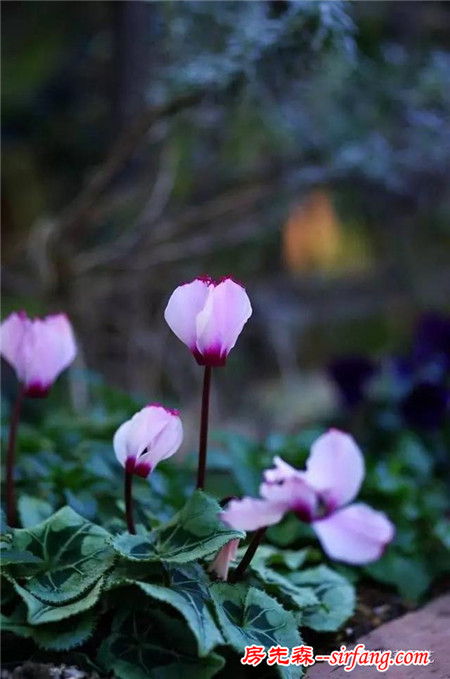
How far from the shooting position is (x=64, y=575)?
0.76 metres

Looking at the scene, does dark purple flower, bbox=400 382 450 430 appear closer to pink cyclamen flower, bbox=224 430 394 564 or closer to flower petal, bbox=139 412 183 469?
pink cyclamen flower, bbox=224 430 394 564

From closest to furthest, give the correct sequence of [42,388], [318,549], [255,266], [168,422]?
[168,422]
[42,388]
[318,549]
[255,266]

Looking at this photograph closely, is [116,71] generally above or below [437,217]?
above

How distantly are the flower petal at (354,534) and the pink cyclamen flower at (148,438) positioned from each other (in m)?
0.21

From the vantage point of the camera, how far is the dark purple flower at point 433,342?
1741mm

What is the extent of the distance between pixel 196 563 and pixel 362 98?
140 cm

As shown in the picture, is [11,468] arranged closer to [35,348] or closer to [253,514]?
[35,348]

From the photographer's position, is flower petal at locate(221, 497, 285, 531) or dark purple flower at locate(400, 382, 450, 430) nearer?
flower petal at locate(221, 497, 285, 531)

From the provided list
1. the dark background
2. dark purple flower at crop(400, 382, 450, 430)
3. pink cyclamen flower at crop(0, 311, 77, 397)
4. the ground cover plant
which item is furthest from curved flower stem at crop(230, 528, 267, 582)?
dark purple flower at crop(400, 382, 450, 430)

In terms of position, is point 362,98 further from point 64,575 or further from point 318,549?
point 64,575

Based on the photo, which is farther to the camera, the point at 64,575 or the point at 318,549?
the point at 318,549

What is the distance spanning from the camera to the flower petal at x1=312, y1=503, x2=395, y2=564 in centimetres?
87

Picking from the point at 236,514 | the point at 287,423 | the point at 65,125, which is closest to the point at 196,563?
the point at 236,514

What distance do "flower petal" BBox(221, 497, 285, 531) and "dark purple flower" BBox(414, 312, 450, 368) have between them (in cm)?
100
